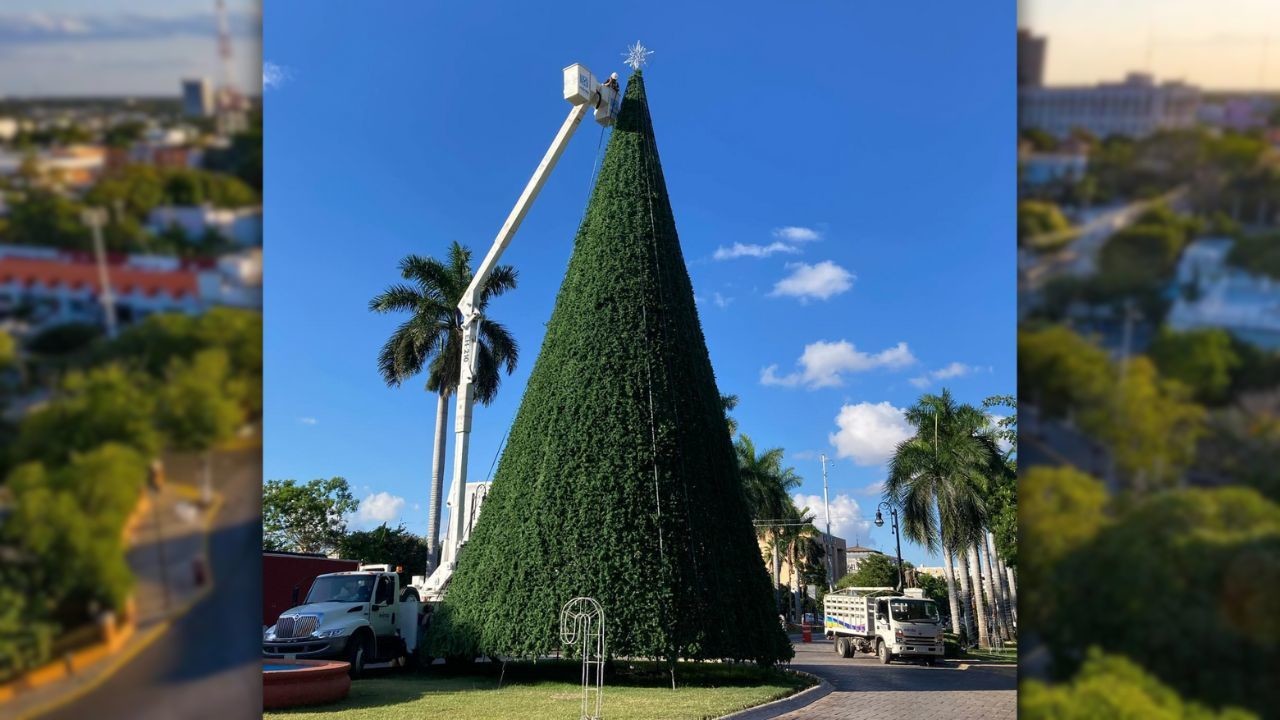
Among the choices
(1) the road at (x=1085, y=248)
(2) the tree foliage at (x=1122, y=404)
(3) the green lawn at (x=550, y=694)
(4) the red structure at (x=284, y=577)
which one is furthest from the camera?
(4) the red structure at (x=284, y=577)

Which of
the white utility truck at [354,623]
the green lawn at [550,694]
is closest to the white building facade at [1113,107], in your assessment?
the green lawn at [550,694]

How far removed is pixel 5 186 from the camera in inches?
128

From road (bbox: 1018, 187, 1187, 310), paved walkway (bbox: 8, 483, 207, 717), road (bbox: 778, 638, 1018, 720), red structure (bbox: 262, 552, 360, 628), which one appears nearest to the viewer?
paved walkway (bbox: 8, 483, 207, 717)

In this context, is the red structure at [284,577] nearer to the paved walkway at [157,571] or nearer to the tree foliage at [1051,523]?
the paved walkway at [157,571]

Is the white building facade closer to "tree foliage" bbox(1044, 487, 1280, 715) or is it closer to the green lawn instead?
"tree foliage" bbox(1044, 487, 1280, 715)

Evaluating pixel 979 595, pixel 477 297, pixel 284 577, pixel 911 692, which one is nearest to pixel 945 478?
pixel 979 595

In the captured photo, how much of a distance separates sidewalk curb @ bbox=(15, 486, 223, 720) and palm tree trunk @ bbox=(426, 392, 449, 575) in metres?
22.6

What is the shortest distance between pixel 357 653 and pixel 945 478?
2406 centimetres

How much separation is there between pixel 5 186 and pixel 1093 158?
444 cm

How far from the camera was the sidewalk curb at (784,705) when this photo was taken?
1140 cm

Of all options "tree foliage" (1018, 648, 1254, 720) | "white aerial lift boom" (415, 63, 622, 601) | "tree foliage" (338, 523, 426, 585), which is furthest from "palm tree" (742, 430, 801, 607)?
"tree foliage" (1018, 648, 1254, 720)

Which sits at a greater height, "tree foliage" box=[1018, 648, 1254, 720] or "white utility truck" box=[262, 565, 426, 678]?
"tree foliage" box=[1018, 648, 1254, 720]

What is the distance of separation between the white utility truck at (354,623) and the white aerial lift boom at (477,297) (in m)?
1.26

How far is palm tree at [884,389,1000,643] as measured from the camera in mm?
32125
